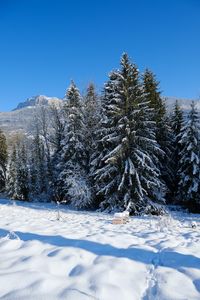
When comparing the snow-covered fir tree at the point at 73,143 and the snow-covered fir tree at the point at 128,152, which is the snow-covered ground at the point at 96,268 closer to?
the snow-covered fir tree at the point at 128,152

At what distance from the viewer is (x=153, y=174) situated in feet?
67.5

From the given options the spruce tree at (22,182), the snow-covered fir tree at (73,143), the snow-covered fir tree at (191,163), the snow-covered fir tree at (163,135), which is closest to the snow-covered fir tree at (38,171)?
the spruce tree at (22,182)

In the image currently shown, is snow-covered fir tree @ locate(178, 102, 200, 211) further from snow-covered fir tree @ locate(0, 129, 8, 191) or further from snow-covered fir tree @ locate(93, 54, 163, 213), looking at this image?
snow-covered fir tree @ locate(0, 129, 8, 191)

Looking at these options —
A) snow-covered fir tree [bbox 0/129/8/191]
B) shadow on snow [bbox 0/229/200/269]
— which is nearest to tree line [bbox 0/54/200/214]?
shadow on snow [bbox 0/229/200/269]

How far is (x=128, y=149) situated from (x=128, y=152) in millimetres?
222

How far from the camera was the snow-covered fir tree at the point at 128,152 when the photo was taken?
19.4 m

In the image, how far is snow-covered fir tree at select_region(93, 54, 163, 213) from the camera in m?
19.4

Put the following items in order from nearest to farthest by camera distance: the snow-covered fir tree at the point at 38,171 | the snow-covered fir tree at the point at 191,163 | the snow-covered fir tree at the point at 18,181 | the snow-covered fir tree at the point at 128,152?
the snow-covered fir tree at the point at 128,152
the snow-covered fir tree at the point at 191,163
the snow-covered fir tree at the point at 18,181
the snow-covered fir tree at the point at 38,171

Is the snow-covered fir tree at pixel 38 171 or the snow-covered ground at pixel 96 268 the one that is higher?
the snow-covered fir tree at pixel 38 171

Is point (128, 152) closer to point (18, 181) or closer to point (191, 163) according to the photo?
point (191, 163)

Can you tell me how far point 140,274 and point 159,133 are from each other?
70.0 feet

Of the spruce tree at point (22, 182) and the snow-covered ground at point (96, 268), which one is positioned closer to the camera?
the snow-covered ground at point (96, 268)

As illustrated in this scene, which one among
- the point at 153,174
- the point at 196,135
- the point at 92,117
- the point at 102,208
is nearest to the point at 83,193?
the point at 102,208

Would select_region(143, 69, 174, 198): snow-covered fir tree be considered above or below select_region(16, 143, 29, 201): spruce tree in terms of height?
above
